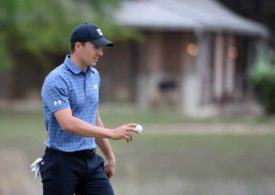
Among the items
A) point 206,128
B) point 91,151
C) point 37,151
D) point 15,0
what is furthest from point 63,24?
point 91,151

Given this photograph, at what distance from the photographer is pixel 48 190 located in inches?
→ 249

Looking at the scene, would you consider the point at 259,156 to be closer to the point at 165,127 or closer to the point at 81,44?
the point at 165,127

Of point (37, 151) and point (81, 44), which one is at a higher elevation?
point (81, 44)

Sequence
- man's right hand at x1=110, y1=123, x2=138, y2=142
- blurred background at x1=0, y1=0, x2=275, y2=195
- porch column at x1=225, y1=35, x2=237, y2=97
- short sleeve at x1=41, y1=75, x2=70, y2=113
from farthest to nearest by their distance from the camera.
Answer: porch column at x1=225, y1=35, x2=237, y2=97 → blurred background at x1=0, y1=0, x2=275, y2=195 → short sleeve at x1=41, y1=75, x2=70, y2=113 → man's right hand at x1=110, y1=123, x2=138, y2=142

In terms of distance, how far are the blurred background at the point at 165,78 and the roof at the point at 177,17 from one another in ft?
0.12

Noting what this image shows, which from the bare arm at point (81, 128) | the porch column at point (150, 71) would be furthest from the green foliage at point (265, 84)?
the bare arm at point (81, 128)

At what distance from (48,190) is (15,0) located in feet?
54.2

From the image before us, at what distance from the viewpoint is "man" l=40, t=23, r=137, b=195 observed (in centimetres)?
617

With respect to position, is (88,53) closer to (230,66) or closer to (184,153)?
(184,153)

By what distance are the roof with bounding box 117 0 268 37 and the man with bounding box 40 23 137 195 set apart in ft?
76.8

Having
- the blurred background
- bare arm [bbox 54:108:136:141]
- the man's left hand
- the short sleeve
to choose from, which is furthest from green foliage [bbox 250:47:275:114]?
bare arm [bbox 54:108:136:141]

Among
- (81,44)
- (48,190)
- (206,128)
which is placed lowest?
(206,128)

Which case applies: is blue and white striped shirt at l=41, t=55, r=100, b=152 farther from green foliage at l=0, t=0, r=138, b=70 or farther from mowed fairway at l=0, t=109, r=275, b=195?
green foliage at l=0, t=0, r=138, b=70

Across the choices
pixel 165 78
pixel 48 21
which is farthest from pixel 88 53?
pixel 165 78
